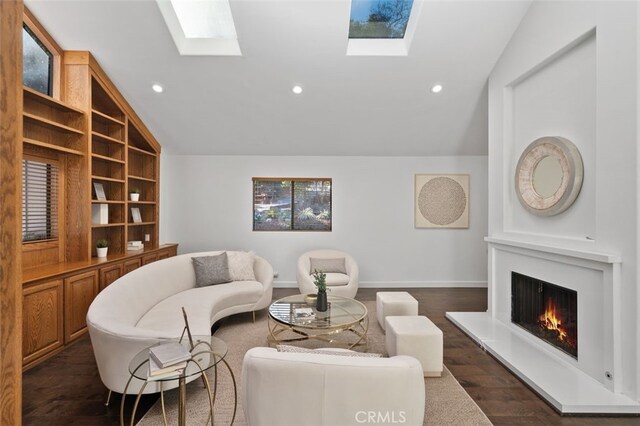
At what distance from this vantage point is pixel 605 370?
237cm

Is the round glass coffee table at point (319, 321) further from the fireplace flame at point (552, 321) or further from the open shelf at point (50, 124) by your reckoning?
the open shelf at point (50, 124)

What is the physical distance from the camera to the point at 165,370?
1550mm

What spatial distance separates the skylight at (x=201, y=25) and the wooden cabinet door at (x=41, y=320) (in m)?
2.93

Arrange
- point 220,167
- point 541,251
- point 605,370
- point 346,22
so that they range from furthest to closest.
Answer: point 220,167
point 346,22
point 541,251
point 605,370

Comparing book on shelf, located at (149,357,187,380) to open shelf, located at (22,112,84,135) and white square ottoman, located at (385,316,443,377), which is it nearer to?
white square ottoman, located at (385,316,443,377)

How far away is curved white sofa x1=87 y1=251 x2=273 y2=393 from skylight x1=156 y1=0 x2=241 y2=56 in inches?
102

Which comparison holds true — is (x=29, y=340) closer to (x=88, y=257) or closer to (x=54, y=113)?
(x=88, y=257)

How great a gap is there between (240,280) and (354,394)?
2.97m

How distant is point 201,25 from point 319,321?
3.78 metres

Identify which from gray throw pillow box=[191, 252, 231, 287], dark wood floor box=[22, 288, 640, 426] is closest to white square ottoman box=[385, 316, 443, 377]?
dark wood floor box=[22, 288, 640, 426]

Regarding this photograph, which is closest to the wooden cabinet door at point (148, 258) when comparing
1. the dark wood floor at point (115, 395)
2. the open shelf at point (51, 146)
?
the dark wood floor at point (115, 395)

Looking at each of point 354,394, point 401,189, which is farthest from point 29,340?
point 401,189

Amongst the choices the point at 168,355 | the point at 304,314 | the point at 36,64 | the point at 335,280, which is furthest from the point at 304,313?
the point at 36,64

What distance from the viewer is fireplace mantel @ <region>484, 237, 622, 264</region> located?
2.30 metres
